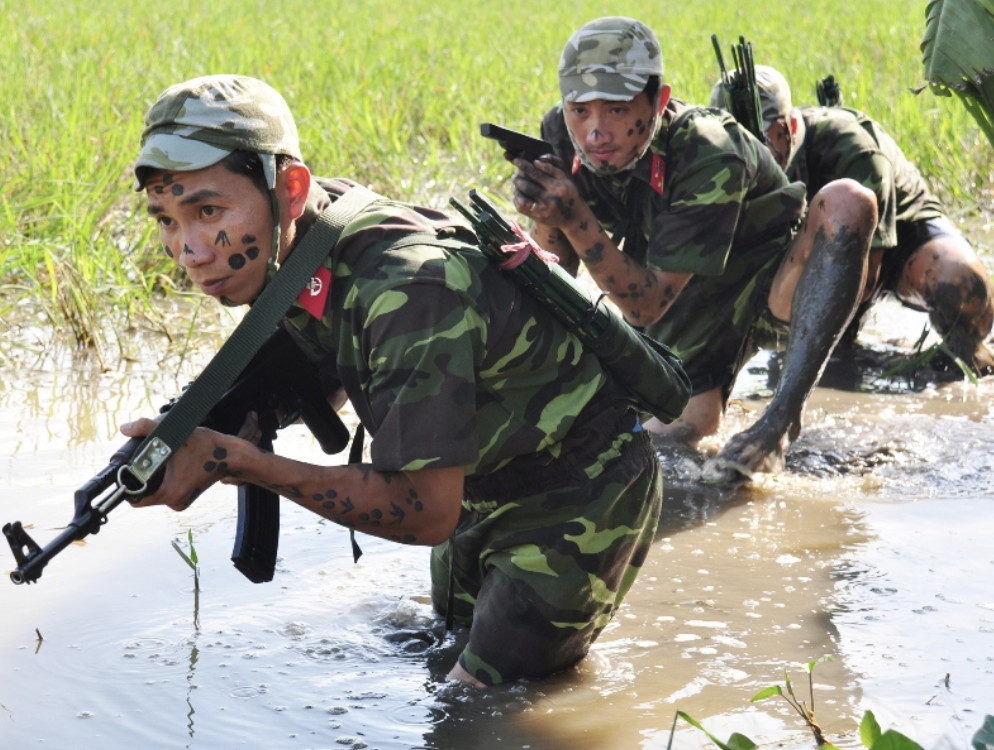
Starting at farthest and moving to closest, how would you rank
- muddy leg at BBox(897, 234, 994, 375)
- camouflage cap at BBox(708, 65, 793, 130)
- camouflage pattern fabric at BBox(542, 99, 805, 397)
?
muddy leg at BBox(897, 234, 994, 375)
camouflage cap at BBox(708, 65, 793, 130)
camouflage pattern fabric at BBox(542, 99, 805, 397)

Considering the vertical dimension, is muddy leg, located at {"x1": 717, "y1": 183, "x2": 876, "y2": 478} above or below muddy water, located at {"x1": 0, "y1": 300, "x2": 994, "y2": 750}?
above

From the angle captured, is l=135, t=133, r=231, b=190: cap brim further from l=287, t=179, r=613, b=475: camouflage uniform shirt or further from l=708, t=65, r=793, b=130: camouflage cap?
l=708, t=65, r=793, b=130: camouflage cap

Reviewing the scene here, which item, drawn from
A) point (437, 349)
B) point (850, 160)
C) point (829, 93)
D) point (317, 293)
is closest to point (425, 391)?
point (437, 349)

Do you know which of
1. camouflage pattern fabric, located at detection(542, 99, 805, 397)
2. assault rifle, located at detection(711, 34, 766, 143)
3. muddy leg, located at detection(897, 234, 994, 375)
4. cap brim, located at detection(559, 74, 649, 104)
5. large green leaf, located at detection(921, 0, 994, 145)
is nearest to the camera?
large green leaf, located at detection(921, 0, 994, 145)

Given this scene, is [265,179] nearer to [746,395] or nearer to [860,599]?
[860,599]

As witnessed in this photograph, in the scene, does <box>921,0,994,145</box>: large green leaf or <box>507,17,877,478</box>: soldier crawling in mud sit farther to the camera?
<box>507,17,877,478</box>: soldier crawling in mud

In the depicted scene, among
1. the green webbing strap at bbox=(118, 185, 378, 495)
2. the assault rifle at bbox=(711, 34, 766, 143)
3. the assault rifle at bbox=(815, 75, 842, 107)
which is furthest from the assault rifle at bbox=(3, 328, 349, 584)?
the assault rifle at bbox=(815, 75, 842, 107)

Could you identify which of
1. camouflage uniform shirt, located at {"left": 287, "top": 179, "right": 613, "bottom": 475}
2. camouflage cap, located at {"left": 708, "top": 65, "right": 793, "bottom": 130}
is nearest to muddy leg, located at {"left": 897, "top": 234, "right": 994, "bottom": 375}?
camouflage cap, located at {"left": 708, "top": 65, "right": 793, "bottom": 130}

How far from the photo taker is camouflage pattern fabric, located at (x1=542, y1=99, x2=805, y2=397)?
372 centimetres

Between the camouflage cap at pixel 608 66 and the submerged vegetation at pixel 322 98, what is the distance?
1.89m

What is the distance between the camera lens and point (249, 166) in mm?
2336

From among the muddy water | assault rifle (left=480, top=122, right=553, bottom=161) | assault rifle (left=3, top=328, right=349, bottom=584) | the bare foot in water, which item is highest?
assault rifle (left=480, top=122, right=553, bottom=161)

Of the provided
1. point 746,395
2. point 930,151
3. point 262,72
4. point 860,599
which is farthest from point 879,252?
point 262,72

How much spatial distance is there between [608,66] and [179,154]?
163cm
